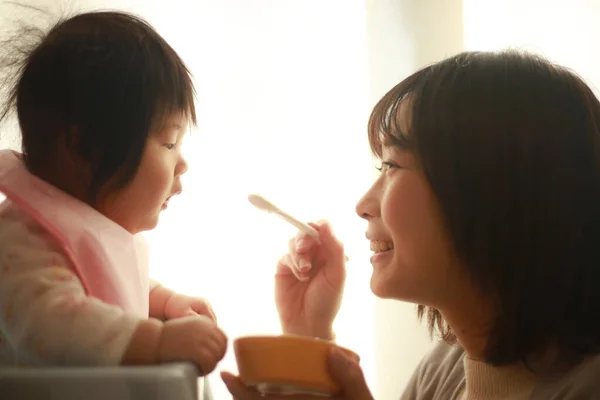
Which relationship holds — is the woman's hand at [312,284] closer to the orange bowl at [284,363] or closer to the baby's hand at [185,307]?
the baby's hand at [185,307]

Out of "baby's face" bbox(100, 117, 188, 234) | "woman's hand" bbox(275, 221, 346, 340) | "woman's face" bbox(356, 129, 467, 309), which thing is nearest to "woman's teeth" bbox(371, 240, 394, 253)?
"woman's face" bbox(356, 129, 467, 309)

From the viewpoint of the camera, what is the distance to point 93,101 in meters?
0.68

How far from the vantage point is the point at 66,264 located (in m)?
0.61

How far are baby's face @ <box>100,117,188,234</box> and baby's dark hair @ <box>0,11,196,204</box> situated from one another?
0.5 inches

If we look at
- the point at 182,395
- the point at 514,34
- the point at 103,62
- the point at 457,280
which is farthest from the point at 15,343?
the point at 514,34

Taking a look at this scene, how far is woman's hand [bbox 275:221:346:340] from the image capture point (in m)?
0.93

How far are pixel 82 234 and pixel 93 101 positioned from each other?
144 millimetres

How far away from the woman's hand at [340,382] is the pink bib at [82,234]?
14 centimetres

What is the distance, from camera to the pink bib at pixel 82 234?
63 centimetres

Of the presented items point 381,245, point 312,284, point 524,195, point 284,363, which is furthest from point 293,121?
point 284,363

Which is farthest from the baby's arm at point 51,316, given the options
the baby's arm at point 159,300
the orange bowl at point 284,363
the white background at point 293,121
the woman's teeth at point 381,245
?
the white background at point 293,121

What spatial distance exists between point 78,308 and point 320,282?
0.45 metres

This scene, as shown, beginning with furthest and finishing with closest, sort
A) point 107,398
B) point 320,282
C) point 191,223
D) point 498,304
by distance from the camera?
point 191,223 → point 320,282 → point 498,304 → point 107,398

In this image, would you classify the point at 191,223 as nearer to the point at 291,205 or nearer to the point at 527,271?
the point at 291,205
